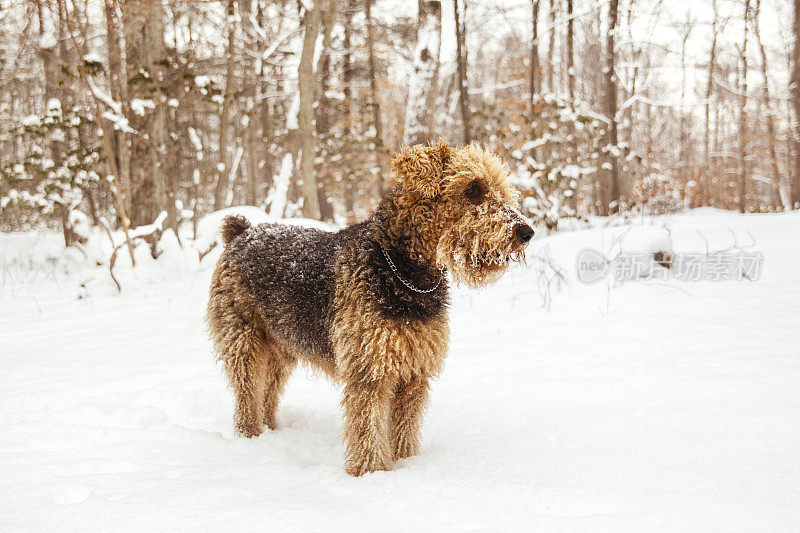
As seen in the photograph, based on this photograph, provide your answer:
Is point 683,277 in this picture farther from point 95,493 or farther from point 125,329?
point 125,329

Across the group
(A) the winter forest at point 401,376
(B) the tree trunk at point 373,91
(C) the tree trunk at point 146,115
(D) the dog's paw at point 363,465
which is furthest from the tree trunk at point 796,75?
(C) the tree trunk at point 146,115

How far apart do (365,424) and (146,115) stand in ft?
25.5

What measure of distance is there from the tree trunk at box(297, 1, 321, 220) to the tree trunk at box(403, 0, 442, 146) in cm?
176

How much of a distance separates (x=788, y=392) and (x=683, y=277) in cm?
310

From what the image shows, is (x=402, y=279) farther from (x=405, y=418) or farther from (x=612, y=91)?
(x=612, y=91)

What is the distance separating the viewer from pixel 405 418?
8.91 feet

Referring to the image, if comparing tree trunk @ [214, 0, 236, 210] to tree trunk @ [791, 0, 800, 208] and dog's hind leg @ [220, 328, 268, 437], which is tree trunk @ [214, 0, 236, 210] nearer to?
dog's hind leg @ [220, 328, 268, 437]

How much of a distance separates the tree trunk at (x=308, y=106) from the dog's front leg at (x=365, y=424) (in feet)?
22.7

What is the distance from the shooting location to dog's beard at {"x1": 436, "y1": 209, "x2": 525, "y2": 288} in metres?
2.37

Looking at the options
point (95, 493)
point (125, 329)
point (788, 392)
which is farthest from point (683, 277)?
point (125, 329)

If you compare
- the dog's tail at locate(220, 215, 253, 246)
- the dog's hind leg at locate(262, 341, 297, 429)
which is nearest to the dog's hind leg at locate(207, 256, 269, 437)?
the dog's hind leg at locate(262, 341, 297, 429)

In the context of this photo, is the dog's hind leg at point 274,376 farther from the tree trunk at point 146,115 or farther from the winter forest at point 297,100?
the tree trunk at point 146,115

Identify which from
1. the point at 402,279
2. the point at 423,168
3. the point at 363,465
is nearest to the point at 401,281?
the point at 402,279

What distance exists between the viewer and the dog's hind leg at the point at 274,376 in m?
3.32
